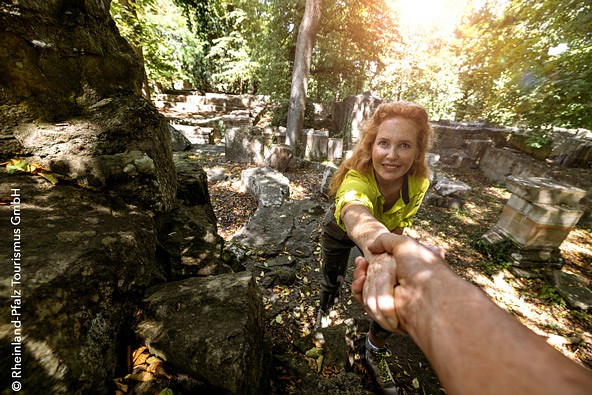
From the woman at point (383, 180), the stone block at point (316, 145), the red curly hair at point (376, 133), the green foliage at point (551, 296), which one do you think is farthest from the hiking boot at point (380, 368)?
the stone block at point (316, 145)

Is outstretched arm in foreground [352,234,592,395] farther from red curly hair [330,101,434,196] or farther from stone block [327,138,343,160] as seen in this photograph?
stone block [327,138,343,160]

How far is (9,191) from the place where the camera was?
4.40 feet

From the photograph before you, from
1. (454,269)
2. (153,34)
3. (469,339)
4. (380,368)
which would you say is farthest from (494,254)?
(153,34)

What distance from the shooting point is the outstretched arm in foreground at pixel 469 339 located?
0.58 metres

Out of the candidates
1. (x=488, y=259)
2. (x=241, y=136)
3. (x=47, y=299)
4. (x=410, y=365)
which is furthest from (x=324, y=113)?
(x=47, y=299)

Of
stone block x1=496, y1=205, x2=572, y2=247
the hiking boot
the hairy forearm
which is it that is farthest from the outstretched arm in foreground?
stone block x1=496, y1=205, x2=572, y2=247

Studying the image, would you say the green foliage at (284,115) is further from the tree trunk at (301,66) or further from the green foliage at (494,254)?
the green foliage at (494,254)

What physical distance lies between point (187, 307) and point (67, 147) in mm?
1481

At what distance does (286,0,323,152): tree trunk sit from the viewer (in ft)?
27.2

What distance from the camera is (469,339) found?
716 mm

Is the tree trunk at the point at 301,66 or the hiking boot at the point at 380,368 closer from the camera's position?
the hiking boot at the point at 380,368

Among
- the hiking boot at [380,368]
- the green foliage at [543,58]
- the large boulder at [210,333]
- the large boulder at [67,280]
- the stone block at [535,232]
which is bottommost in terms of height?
the hiking boot at [380,368]

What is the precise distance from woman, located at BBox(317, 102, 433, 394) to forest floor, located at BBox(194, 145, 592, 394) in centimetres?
39

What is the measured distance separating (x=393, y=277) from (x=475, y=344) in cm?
37
